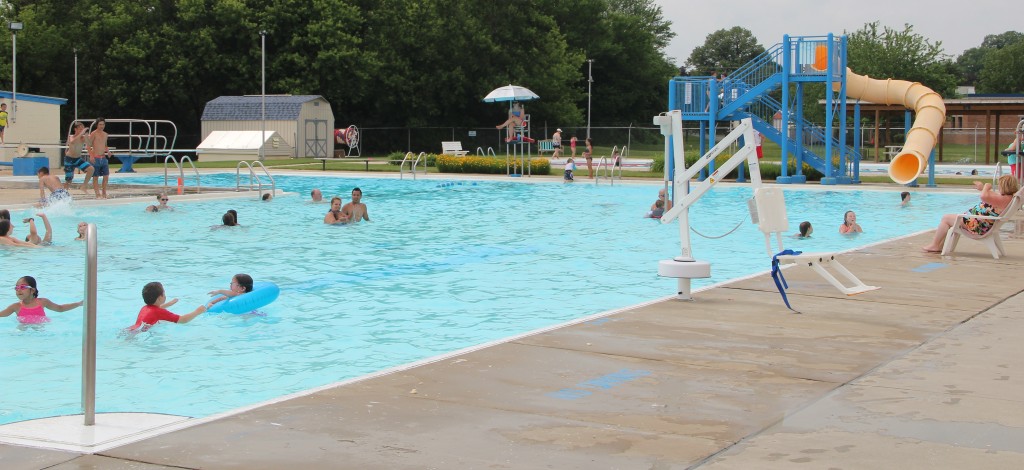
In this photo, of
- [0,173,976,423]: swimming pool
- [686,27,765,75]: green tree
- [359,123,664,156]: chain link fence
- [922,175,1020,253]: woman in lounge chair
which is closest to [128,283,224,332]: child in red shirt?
[0,173,976,423]: swimming pool

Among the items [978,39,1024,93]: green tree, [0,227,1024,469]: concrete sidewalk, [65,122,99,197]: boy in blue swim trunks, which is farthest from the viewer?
[978,39,1024,93]: green tree

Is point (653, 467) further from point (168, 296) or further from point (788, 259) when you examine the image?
point (168, 296)

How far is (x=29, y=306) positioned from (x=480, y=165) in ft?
86.6

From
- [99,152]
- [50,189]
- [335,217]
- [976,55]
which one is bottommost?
[335,217]

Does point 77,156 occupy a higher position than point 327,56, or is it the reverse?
point 327,56

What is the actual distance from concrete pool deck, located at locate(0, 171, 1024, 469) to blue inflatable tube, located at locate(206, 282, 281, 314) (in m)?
3.61

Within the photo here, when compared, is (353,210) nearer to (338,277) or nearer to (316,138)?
(338,277)

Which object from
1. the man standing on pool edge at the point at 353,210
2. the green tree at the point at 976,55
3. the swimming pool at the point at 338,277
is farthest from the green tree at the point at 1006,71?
the man standing on pool edge at the point at 353,210

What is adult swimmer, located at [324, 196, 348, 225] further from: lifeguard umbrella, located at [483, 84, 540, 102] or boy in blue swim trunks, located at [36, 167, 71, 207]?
lifeguard umbrella, located at [483, 84, 540, 102]

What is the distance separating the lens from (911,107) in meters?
31.3

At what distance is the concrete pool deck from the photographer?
4789 mm

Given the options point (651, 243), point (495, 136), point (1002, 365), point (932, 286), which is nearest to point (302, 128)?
point (495, 136)

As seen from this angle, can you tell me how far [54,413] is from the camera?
7555 mm

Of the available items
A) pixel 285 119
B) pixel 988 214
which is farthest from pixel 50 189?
pixel 285 119
